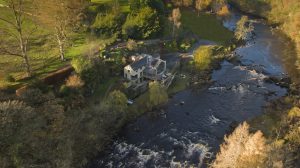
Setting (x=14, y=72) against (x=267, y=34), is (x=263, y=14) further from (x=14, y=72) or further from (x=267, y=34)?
(x=14, y=72)

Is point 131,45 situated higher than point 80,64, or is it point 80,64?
point 131,45

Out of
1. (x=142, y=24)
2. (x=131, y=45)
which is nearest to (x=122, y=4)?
(x=142, y=24)

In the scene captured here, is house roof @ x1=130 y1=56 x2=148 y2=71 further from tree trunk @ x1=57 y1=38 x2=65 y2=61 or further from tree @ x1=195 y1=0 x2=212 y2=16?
tree @ x1=195 y1=0 x2=212 y2=16

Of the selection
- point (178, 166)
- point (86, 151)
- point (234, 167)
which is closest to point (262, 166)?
point (234, 167)

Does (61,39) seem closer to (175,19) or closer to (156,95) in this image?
(156,95)

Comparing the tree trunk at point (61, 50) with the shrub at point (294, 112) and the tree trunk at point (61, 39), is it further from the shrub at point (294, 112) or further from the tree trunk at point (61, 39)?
the shrub at point (294, 112)

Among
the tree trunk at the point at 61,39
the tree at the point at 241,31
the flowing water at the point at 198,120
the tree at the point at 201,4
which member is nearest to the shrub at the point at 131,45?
the tree trunk at the point at 61,39
